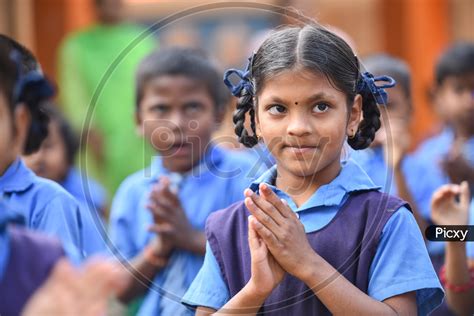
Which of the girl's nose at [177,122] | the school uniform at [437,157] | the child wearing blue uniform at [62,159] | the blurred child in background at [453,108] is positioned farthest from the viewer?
the blurred child in background at [453,108]

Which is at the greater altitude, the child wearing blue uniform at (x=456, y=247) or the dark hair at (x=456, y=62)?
the dark hair at (x=456, y=62)

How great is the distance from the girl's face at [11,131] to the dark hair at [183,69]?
816 millimetres

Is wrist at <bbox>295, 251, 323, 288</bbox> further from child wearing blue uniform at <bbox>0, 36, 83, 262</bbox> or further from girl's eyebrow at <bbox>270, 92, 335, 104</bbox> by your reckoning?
child wearing blue uniform at <bbox>0, 36, 83, 262</bbox>

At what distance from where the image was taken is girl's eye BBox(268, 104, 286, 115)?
1673 millimetres

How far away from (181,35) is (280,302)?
3.37 meters

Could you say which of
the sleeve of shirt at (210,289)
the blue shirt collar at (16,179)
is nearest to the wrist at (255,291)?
the sleeve of shirt at (210,289)

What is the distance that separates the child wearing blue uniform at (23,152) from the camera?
172cm

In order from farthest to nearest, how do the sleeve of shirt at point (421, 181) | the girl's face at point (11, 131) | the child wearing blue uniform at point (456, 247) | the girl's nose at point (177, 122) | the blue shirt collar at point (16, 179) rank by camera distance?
the sleeve of shirt at point (421, 181) → the girl's nose at point (177, 122) → the child wearing blue uniform at point (456, 247) → the blue shirt collar at point (16, 179) → the girl's face at point (11, 131)

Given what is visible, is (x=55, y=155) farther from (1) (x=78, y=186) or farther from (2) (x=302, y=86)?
(2) (x=302, y=86)

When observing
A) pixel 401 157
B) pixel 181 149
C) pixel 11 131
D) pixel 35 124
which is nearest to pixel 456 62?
pixel 401 157

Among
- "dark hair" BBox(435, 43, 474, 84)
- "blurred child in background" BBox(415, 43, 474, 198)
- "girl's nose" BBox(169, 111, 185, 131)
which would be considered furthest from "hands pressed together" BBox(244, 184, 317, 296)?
"dark hair" BBox(435, 43, 474, 84)

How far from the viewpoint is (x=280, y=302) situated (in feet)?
5.51

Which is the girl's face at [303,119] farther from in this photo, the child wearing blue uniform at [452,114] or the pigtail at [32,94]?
the child wearing blue uniform at [452,114]

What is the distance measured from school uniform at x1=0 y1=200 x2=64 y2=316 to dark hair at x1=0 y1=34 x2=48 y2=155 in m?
0.25
